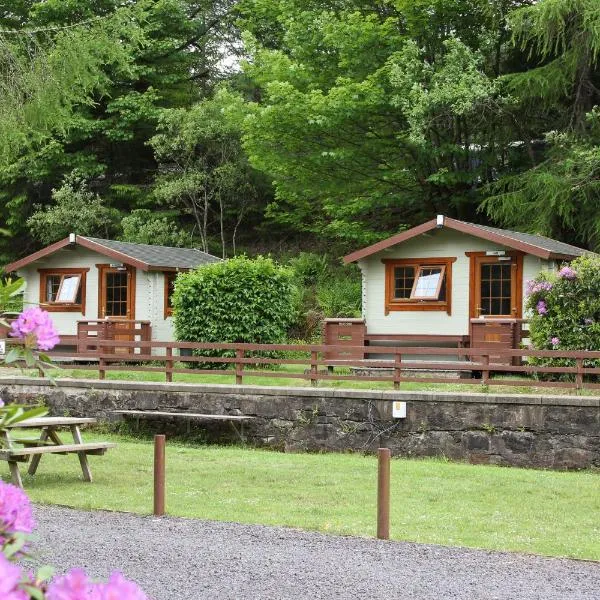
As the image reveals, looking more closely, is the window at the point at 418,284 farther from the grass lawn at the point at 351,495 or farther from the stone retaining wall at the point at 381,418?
the grass lawn at the point at 351,495

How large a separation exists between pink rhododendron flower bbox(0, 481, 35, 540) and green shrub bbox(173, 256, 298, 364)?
1900 cm

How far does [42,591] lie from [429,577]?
18.6 ft

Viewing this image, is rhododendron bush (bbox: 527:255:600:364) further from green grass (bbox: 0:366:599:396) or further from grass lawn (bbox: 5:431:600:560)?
grass lawn (bbox: 5:431:600:560)

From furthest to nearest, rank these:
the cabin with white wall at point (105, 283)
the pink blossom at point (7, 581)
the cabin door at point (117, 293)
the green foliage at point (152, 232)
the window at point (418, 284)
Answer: the green foliage at point (152, 232) → the cabin door at point (117, 293) → the cabin with white wall at point (105, 283) → the window at point (418, 284) → the pink blossom at point (7, 581)

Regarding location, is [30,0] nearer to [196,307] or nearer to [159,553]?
[196,307]

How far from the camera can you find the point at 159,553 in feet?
25.6

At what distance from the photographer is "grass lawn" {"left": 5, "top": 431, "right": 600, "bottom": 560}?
915 centimetres

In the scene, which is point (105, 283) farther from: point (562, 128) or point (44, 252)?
point (562, 128)

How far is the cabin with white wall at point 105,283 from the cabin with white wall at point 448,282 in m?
5.84

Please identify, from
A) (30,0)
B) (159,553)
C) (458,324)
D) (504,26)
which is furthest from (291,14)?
(159,553)

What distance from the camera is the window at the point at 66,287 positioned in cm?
2531

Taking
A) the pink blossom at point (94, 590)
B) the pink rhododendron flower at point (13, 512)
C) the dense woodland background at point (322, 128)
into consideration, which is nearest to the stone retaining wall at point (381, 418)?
the dense woodland background at point (322, 128)

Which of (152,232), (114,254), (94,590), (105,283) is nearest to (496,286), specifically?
(114,254)

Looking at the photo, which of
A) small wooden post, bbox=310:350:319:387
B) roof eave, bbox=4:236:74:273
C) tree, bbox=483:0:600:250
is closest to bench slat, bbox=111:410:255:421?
small wooden post, bbox=310:350:319:387
